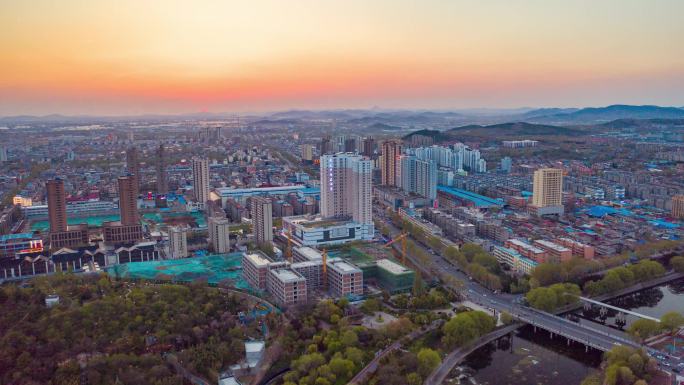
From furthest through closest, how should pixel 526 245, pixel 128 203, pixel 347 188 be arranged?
1. pixel 347 188
2. pixel 128 203
3. pixel 526 245

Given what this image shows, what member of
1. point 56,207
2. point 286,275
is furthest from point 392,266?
point 56,207

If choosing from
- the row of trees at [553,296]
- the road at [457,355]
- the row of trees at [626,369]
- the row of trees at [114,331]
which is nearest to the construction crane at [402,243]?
the row of trees at [553,296]

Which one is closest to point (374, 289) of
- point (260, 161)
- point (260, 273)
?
point (260, 273)

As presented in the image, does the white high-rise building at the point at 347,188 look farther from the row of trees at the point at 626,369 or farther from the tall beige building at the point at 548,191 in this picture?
the row of trees at the point at 626,369

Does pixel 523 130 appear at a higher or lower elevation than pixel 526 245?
higher

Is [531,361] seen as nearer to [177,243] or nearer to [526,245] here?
[526,245]

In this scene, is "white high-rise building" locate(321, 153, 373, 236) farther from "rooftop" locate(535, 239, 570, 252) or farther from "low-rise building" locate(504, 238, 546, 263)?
"rooftop" locate(535, 239, 570, 252)
